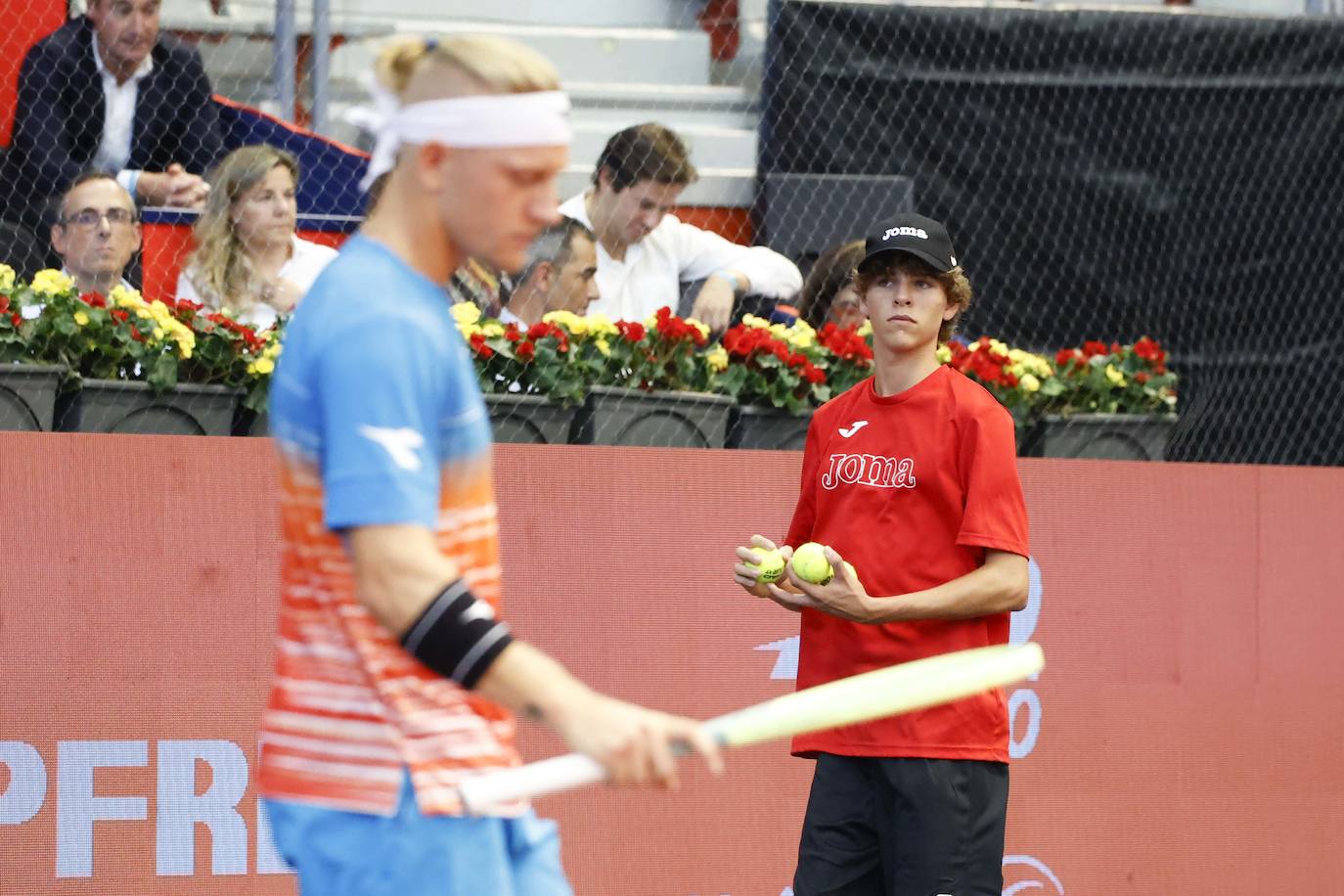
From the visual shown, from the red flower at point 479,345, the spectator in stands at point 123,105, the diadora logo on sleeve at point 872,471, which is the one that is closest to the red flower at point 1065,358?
the red flower at point 479,345

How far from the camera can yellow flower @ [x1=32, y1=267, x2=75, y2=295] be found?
544cm

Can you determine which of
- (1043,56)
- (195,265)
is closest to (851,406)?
(195,265)

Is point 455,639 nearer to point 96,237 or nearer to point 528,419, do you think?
point 528,419

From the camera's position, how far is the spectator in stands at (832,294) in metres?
6.70

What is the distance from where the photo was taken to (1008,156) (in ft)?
26.4

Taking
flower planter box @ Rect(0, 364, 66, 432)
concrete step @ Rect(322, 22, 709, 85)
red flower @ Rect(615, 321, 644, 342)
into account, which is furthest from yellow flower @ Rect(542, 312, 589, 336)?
concrete step @ Rect(322, 22, 709, 85)

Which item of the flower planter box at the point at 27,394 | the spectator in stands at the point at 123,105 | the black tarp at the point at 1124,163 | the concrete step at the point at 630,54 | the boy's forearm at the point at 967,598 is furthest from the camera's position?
the concrete step at the point at 630,54

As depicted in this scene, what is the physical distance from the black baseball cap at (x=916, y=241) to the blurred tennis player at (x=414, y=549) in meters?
1.96

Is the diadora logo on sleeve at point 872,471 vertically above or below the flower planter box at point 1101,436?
A: below

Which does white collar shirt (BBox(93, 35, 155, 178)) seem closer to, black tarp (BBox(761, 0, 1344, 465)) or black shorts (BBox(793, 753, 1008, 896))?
black tarp (BBox(761, 0, 1344, 465))

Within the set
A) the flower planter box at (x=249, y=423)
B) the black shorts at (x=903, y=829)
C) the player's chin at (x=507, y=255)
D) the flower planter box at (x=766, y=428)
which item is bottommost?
the black shorts at (x=903, y=829)

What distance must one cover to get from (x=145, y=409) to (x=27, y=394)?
13.1 inches

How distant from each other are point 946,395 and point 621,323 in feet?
6.30

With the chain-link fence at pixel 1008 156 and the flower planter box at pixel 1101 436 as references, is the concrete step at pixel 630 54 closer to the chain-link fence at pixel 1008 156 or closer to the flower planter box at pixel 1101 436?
the chain-link fence at pixel 1008 156
